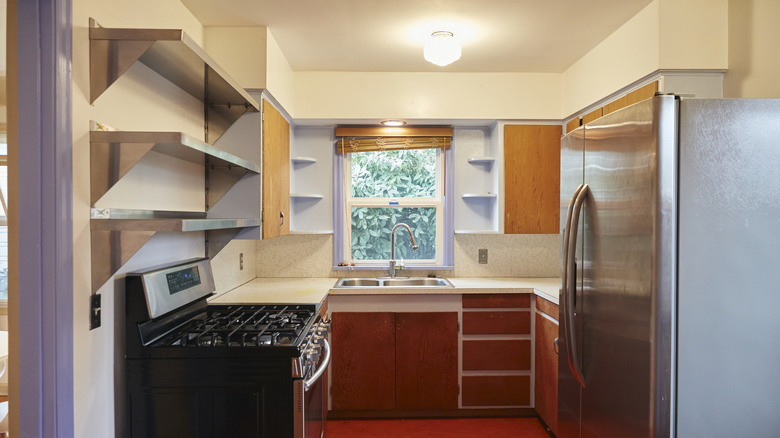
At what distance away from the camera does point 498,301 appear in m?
2.99

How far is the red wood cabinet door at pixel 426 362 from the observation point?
9.70ft

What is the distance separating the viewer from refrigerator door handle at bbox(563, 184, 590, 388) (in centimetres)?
163

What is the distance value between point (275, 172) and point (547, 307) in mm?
1851

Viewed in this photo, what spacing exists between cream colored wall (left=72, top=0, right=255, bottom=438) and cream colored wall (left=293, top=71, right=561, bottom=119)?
43.8 inches

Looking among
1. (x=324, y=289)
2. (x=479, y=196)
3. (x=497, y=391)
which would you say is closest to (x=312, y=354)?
(x=324, y=289)

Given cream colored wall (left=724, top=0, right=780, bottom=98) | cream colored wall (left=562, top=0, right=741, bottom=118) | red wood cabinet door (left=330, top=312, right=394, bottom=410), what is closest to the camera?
cream colored wall (left=724, top=0, right=780, bottom=98)

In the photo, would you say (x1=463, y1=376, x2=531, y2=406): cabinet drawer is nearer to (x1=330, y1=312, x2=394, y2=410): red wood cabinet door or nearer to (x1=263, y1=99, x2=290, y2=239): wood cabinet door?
(x1=330, y1=312, x2=394, y2=410): red wood cabinet door

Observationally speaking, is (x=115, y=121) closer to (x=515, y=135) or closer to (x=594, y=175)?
(x=594, y=175)

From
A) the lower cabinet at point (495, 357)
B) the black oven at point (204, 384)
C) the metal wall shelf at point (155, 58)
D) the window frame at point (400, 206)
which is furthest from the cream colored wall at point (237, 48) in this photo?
the lower cabinet at point (495, 357)

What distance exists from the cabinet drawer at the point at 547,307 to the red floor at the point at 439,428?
29.9 inches

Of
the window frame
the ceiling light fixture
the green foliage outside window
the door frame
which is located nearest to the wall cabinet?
the window frame

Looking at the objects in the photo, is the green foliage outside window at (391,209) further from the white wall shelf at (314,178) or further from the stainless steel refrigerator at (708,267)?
the stainless steel refrigerator at (708,267)

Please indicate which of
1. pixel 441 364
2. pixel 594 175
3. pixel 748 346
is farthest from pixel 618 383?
pixel 441 364

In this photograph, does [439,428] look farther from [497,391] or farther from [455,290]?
[455,290]
